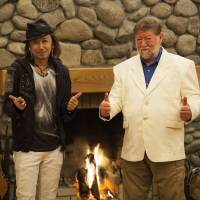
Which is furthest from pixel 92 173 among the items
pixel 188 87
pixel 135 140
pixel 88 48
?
pixel 188 87

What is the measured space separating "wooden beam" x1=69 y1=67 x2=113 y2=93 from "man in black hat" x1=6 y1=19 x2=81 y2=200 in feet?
2.23

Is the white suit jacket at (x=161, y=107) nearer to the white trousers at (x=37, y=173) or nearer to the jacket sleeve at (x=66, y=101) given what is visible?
the jacket sleeve at (x=66, y=101)

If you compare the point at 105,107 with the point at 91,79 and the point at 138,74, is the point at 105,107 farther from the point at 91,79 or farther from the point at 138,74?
the point at 91,79

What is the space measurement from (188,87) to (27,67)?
0.88m

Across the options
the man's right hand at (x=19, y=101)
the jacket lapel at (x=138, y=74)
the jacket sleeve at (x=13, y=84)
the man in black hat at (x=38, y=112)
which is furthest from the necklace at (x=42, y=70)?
the jacket lapel at (x=138, y=74)

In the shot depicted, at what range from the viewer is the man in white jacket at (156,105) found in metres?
2.46

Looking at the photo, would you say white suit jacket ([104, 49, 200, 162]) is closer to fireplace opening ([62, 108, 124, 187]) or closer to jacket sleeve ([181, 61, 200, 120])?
jacket sleeve ([181, 61, 200, 120])

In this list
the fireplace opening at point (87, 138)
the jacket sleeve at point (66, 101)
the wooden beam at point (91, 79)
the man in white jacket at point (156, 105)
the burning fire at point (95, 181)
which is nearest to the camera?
the man in white jacket at point (156, 105)

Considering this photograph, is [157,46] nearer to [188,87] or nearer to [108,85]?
[188,87]

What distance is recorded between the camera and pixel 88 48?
3.52 metres

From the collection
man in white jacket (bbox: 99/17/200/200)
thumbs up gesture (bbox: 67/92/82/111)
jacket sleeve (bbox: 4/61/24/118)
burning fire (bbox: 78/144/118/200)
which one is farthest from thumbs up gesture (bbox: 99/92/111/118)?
burning fire (bbox: 78/144/118/200)

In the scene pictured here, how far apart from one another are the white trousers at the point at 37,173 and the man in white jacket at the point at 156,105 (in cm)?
39

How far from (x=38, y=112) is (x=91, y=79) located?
880 millimetres

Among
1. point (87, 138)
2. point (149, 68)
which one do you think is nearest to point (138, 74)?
point (149, 68)
